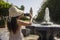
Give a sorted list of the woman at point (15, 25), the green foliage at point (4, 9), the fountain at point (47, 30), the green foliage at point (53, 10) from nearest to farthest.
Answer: the woman at point (15, 25) < the fountain at point (47, 30) < the green foliage at point (53, 10) < the green foliage at point (4, 9)

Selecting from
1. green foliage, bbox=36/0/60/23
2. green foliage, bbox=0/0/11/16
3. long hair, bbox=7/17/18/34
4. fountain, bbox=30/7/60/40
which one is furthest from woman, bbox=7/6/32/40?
green foliage, bbox=0/0/11/16

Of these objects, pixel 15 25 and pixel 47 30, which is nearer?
pixel 15 25

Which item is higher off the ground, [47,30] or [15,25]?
[15,25]

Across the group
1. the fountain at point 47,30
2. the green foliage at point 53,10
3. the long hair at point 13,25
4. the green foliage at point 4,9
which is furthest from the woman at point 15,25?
the green foliage at point 4,9

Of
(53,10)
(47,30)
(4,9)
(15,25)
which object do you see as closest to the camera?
(15,25)

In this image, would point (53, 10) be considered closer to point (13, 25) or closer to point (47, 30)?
point (47, 30)

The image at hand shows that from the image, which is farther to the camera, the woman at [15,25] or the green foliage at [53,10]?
the green foliage at [53,10]

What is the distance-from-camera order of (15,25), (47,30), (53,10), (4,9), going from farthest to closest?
1. (4,9)
2. (53,10)
3. (47,30)
4. (15,25)

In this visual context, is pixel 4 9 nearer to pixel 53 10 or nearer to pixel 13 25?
pixel 53 10

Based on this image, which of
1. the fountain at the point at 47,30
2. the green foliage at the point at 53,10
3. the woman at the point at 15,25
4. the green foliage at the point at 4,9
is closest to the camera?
the woman at the point at 15,25

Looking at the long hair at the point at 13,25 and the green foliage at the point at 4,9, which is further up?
the long hair at the point at 13,25

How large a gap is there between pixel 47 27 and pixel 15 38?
3845 mm

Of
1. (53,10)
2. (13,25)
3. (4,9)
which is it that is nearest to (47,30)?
(13,25)

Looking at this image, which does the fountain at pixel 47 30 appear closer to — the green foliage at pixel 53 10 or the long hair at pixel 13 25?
the long hair at pixel 13 25
